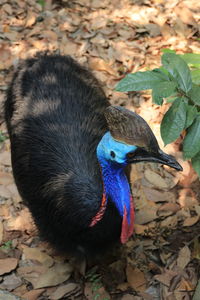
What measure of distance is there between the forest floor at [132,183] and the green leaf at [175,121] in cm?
139

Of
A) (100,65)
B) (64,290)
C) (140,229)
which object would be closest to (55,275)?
(64,290)

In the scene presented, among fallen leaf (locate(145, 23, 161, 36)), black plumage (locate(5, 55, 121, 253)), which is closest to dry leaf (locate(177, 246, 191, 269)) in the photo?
black plumage (locate(5, 55, 121, 253))

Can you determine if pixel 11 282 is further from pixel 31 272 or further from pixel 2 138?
pixel 2 138

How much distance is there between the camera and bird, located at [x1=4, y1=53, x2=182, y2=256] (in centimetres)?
238

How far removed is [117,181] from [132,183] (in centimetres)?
130

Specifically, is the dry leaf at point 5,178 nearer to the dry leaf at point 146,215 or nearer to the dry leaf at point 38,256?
the dry leaf at point 38,256

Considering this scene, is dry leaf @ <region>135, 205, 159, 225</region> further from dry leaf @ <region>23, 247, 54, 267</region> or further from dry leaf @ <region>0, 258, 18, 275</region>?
dry leaf @ <region>0, 258, 18, 275</region>

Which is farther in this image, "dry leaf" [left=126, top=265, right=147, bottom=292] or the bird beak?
"dry leaf" [left=126, top=265, right=147, bottom=292]

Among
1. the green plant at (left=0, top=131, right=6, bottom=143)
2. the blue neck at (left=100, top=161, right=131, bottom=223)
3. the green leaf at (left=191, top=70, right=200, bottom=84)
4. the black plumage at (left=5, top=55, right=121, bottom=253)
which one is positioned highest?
the green leaf at (left=191, top=70, right=200, bottom=84)

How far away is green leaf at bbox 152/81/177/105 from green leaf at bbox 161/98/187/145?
0.06 m

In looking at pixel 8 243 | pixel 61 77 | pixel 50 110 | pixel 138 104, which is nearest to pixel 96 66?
pixel 138 104

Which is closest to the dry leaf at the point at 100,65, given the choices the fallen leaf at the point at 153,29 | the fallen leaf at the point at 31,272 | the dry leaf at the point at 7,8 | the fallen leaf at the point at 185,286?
the fallen leaf at the point at 153,29

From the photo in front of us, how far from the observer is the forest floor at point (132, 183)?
3.05m

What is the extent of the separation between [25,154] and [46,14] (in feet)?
7.57
